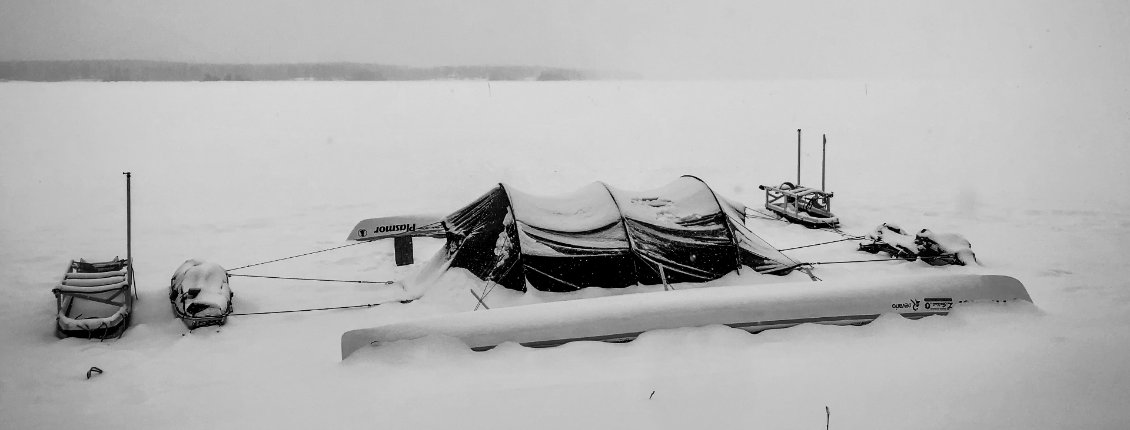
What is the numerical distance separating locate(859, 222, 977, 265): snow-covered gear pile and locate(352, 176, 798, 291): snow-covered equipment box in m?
2.55

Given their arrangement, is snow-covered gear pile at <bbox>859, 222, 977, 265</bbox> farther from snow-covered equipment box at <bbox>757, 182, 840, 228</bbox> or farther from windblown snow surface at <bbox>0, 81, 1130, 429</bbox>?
snow-covered equipment box at <bbox>757, 182, 840, 228</bbox>

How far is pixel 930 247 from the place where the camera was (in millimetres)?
10898

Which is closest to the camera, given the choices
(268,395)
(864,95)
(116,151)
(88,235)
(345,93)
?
(268,395)

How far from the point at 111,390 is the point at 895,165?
70.0ft

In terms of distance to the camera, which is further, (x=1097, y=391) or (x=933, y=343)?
(x=933, y=343)

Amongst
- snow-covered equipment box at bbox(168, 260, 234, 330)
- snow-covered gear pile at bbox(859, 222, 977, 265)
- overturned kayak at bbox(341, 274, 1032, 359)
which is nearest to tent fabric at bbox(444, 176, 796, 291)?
overturned kayak at bbox(341, 274, 1032, 359)

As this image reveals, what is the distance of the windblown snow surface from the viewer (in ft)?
20.1

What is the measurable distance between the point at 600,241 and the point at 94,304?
6156 millimetres

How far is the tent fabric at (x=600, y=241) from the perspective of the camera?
898 cm

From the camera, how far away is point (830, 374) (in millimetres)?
6613

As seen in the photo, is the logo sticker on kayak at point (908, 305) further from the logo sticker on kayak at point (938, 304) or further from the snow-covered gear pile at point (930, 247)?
the snow-covered gear pile at point (930, 247)

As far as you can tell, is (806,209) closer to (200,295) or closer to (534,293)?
(534,293)

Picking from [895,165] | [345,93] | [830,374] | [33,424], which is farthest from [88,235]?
[345,93]

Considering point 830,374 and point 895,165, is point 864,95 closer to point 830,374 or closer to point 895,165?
point 895,165
